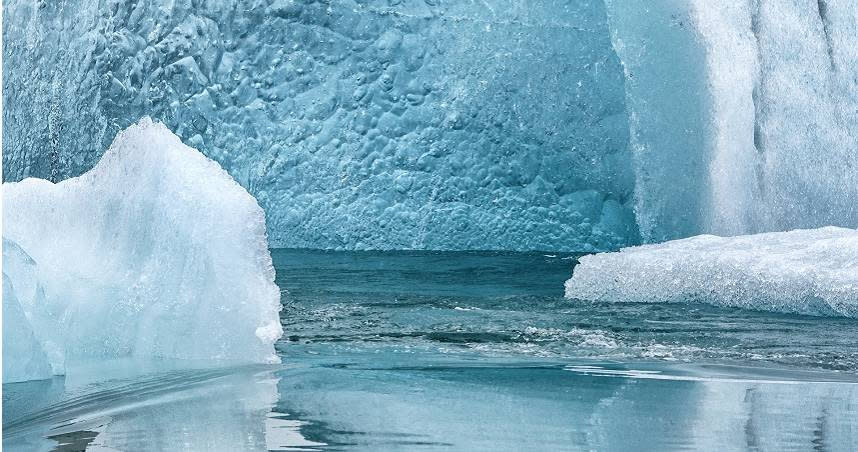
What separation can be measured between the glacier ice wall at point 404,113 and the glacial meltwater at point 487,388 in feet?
9.20

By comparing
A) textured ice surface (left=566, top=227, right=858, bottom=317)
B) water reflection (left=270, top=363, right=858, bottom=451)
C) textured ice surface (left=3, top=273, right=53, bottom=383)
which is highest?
textured ice surface (left=566, top=227, right=858, bottom=317)

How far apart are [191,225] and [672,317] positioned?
1851 mm

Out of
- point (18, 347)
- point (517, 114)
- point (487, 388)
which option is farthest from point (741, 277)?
point (517, 114)

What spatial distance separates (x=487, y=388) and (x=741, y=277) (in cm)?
238

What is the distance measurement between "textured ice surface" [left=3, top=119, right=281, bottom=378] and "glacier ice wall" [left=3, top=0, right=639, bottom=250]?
4068mm

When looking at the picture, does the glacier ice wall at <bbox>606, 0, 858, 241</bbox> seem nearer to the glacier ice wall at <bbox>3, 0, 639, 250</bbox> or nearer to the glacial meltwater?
the glacier ice wall at <bbox>3, 0, 639, 250</bbox>

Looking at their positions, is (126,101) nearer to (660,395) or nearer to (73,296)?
(73,296)

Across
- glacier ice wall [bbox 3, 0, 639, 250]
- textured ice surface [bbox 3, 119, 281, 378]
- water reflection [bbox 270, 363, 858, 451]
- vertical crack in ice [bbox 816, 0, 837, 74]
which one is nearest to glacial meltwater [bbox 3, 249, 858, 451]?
water reflection [bbox 270, 363, 858, 451]

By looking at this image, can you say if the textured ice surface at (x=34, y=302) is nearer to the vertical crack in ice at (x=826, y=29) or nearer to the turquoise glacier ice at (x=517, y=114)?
the turquoise glacier ice at (x=517, y=114)

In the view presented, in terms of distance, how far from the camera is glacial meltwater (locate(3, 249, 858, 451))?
228 cm

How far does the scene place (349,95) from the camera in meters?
7.81

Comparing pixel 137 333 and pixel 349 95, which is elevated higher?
pixel 349 95

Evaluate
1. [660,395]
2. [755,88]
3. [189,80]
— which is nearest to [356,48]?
[189,80]

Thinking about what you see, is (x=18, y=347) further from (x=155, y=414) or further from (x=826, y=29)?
(x=826, y=29)
